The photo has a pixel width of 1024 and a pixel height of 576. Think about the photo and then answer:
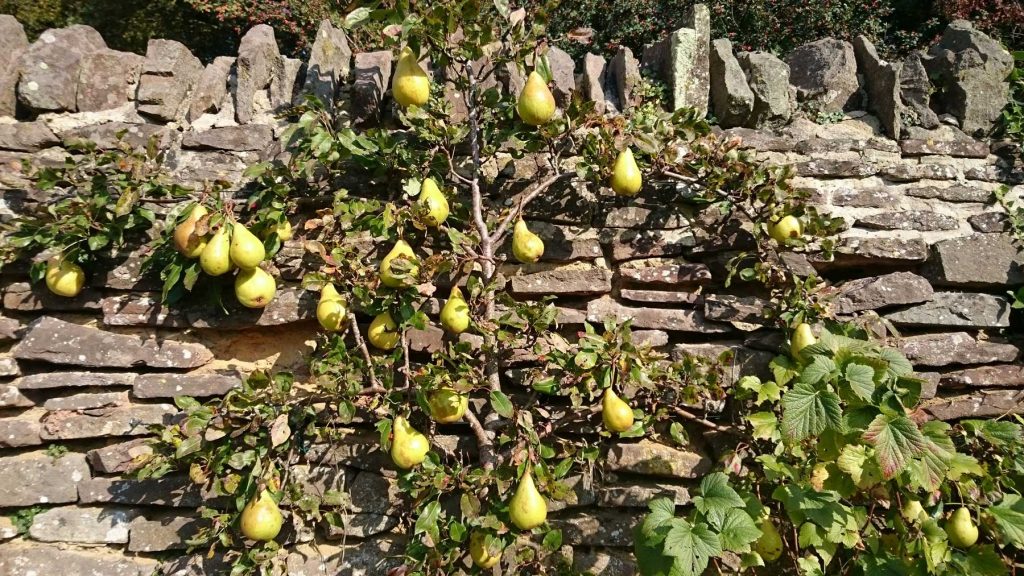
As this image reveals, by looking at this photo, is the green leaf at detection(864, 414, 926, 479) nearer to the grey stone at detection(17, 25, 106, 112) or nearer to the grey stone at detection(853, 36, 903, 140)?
the grey stone at detection(853, 36, 903, 140)

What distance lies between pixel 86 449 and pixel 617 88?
8.97 feet

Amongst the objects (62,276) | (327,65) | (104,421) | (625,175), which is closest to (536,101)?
(625,175)

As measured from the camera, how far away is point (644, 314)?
238 cm

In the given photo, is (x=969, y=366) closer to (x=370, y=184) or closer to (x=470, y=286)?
(x=470, y=286)

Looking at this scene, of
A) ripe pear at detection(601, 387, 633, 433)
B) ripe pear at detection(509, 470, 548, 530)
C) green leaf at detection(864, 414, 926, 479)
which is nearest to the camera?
→ green leaf at detection(864, 414, 926, 479)

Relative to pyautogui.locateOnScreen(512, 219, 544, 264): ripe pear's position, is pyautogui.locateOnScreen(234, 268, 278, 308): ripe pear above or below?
below

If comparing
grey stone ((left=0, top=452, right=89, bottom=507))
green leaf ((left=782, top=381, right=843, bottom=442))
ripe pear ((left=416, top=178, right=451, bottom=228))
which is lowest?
grey stone ((left=0, top=452, right=89, bottom=507))

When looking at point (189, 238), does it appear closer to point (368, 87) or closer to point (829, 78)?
point (368, 87)

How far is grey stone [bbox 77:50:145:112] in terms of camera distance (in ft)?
8.28

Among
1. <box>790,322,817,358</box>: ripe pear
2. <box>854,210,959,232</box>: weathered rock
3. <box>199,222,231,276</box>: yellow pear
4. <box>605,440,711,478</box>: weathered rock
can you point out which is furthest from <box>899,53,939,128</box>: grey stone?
<box>199,222,231,276</box>: yellow pear

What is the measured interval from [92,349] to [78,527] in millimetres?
678

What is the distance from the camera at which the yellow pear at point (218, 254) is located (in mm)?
2061

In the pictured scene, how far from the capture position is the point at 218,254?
2.06m

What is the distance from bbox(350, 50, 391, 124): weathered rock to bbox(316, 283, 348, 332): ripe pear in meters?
0.82
